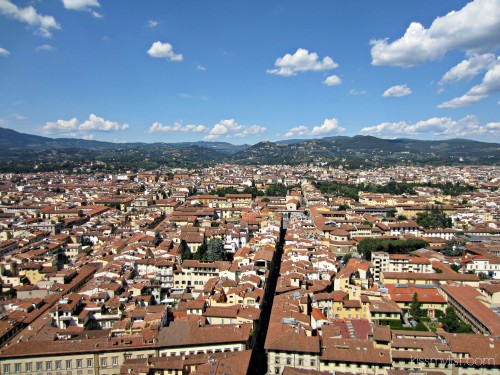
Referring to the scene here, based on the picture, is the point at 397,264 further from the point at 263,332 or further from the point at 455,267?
the point at 263,332

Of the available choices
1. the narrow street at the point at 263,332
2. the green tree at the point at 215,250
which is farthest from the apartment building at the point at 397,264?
the green tree at the point at 215,250

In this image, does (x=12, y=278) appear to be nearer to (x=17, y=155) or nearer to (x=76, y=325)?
(x=76, y=325)

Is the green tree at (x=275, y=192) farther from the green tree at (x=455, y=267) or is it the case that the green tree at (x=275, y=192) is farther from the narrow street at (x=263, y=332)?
the green tree at (x=455, y=267)

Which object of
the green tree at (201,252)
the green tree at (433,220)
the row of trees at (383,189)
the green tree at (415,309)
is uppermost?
the row of trees at (383,189)

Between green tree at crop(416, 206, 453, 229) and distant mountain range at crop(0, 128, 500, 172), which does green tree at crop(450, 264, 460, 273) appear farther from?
distant mountain range at crop(0, 128, 500, 172)

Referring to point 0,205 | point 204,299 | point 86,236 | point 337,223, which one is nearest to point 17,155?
point 0,205

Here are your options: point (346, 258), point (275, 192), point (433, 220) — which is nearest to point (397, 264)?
point (346, 258)

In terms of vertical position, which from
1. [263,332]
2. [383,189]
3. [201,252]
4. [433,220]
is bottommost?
[263,332]

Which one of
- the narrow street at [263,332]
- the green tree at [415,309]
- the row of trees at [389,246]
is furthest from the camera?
the row of trees at [389,246]

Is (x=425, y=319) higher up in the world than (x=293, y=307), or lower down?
lower down
